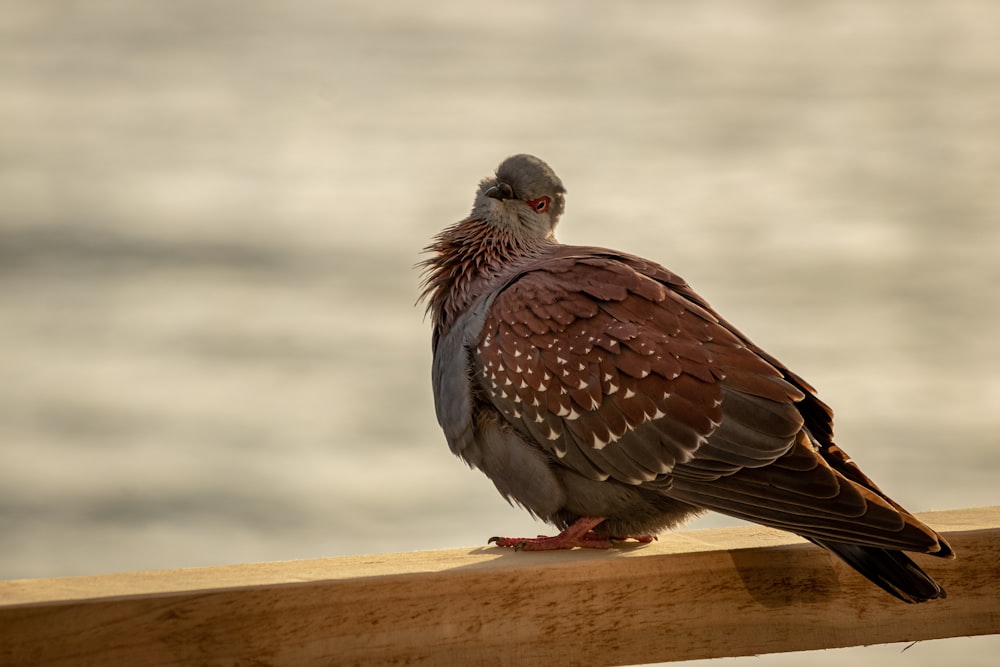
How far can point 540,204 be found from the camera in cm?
442

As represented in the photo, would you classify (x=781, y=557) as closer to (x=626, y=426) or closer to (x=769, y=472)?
(x=769, y=472)

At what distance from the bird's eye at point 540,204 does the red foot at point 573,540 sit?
1213 mm

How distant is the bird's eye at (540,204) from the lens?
4.40 meters

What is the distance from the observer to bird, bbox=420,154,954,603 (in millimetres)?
3355

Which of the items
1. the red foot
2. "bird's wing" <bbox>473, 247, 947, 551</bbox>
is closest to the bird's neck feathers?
"bird's wing" <bbox>473, 247, 947, 551</bbox>

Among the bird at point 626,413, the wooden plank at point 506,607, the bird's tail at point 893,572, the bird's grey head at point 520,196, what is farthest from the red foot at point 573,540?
the bird's grey head at point 520,196

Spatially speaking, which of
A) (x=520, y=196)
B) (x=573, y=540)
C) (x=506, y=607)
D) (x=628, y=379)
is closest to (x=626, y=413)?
(x=628, y=379)

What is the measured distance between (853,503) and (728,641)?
0.43 meters

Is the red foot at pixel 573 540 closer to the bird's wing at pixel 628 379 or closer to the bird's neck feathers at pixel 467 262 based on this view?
the bird's wing at pixel 628 379

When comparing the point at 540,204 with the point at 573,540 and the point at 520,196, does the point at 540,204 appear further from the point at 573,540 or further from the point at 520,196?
the point at 573,540

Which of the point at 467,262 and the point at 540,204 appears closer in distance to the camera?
the point at 467,262

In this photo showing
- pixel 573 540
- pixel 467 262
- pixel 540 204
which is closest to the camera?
pixel 573 540

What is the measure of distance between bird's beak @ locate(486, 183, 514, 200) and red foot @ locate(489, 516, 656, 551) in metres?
→ 1.23

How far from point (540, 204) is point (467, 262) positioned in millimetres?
336
